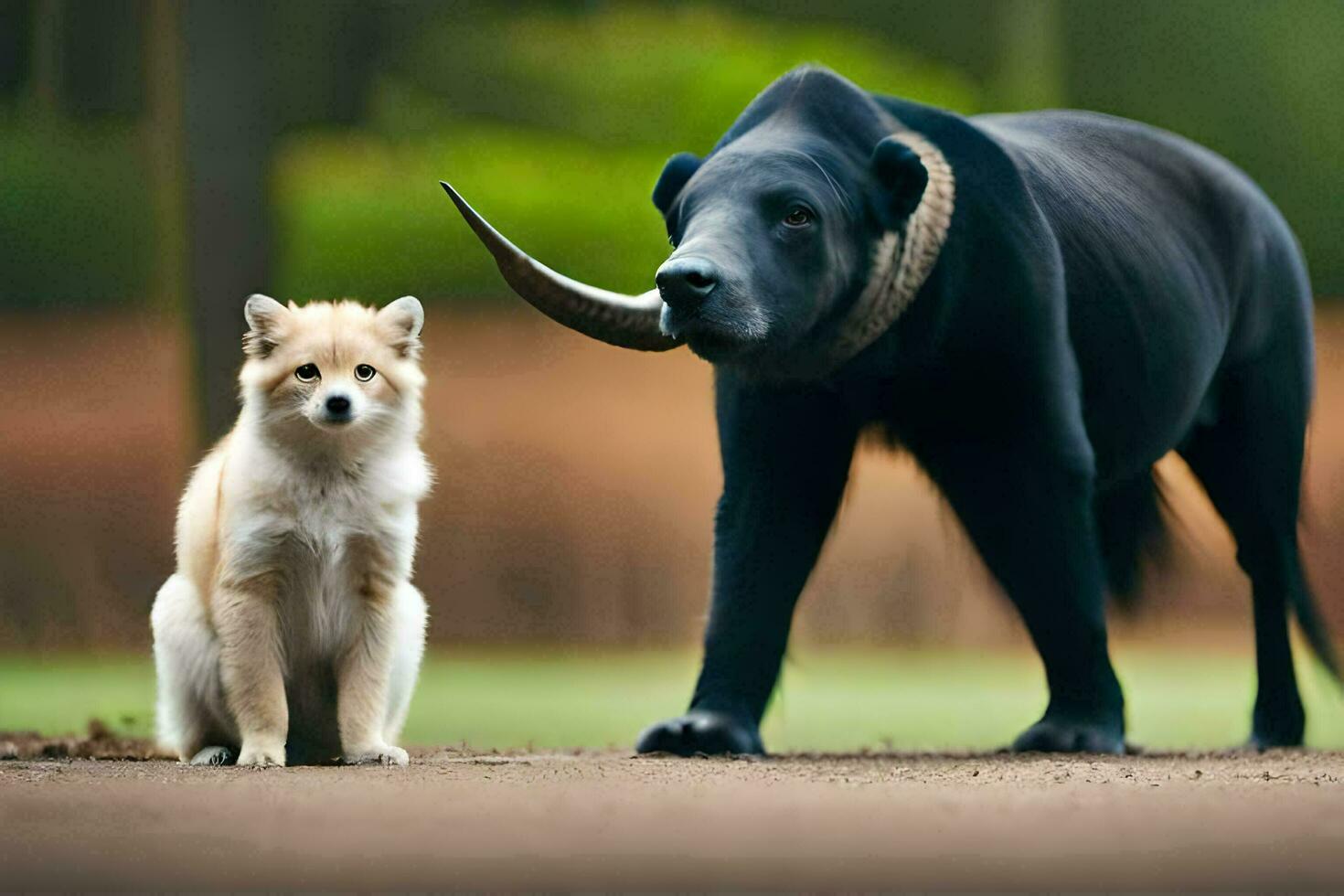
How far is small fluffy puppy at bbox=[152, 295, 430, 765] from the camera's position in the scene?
5027mm

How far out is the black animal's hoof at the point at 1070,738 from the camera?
580 centimetres

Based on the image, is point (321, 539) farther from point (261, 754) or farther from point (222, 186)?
point (222, 186)

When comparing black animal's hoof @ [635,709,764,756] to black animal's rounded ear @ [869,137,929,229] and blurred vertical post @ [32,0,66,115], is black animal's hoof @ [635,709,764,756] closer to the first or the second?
black animal's rounded ear @ [869,137,929,229]

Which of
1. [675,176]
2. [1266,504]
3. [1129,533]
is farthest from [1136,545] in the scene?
[675,176]

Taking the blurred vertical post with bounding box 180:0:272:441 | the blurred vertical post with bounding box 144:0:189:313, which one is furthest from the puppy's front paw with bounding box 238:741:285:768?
the blurred vertical post with bounding box 144:0:189:313

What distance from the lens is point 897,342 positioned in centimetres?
572

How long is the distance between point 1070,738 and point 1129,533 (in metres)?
1.73

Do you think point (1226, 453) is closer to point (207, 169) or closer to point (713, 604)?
point (713, 604)

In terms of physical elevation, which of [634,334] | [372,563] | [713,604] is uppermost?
[634,334]

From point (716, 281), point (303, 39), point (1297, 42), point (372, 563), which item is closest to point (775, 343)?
point (716, 281)

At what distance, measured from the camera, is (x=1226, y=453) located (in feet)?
23.7

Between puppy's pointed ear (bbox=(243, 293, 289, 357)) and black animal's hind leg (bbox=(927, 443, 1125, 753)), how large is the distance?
1.94 meters

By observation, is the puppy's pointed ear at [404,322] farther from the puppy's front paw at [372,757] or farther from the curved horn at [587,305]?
the puppy's front paw at [372,757]

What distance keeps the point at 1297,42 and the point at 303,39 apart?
284 inches
